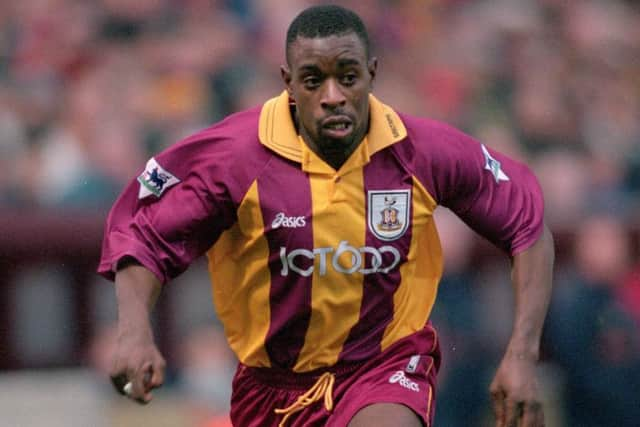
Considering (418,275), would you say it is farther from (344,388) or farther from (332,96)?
(332,96)

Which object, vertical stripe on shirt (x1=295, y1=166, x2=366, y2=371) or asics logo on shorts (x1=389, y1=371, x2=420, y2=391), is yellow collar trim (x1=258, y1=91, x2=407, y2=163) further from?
asics logo on shorts (x1=389, y1=371, x2=420, y2=391)

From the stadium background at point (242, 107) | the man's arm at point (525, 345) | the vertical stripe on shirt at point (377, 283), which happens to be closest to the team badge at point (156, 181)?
the vertical stripe on shirt at point (377, 283)

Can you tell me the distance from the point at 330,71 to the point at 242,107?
544cm

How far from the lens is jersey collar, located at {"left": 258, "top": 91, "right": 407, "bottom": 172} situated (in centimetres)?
595

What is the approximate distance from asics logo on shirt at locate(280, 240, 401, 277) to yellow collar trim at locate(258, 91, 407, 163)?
0.33 meters

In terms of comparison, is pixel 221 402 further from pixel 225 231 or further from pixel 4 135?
pixel 225 231

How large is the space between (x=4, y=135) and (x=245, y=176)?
202 inches

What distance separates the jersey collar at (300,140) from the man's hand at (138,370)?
3.04 feet

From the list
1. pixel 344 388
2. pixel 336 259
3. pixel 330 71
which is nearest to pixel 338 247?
pixel 336 259

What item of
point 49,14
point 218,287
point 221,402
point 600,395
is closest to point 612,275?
point 600,395

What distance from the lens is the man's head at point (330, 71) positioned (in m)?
5.72

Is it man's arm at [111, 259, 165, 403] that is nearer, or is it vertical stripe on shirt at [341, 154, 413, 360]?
man's arm at [111, 259, 165, 403]

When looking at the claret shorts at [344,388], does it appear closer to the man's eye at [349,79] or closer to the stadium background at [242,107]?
the man's eye at [349,79]

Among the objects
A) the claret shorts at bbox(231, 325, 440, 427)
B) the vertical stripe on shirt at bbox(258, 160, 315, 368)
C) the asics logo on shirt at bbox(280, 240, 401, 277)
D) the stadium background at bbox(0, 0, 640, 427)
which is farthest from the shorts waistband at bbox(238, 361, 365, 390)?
the stadium background at bbox(0, 0, 640, 427)
